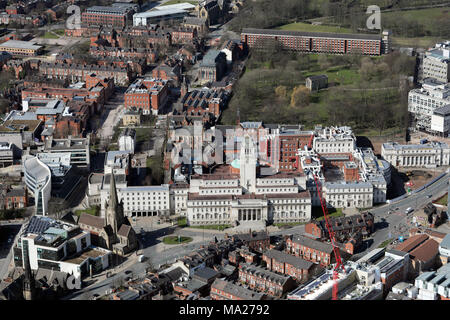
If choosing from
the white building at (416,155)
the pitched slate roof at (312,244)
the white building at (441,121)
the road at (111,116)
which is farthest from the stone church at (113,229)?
the white building at (441,121)

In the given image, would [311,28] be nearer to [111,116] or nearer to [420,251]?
[111,116]

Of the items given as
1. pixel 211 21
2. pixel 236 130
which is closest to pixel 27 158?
pixel 236 130

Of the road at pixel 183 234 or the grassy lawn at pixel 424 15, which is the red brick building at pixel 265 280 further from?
the grassy lawn at pixel 424 15

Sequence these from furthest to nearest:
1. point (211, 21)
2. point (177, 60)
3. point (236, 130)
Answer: point (211, 21) → point (177, 60) → point (236, 130)

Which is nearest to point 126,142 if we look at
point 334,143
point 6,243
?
point 6,243

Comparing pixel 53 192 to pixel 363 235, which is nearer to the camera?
pixel 363 235

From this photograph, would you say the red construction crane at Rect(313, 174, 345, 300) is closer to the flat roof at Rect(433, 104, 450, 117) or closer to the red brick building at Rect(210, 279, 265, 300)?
the red brick building at Rect(210, 279, 265, 300)

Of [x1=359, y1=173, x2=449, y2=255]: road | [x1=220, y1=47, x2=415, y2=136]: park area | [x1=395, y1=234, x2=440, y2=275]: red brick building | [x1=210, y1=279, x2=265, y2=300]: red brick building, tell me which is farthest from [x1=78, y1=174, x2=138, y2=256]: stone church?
[x1=220, y1=47, x2=415, y2=136]: park area
